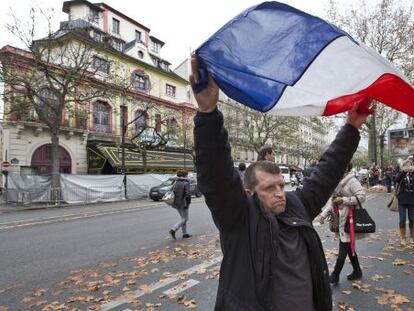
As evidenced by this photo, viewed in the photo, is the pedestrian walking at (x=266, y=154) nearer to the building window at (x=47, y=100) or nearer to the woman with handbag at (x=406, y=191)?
the woman with handbag at (x=406, y=191)

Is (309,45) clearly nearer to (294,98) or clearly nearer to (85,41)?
(294,98)

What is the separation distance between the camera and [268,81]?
2.02 m

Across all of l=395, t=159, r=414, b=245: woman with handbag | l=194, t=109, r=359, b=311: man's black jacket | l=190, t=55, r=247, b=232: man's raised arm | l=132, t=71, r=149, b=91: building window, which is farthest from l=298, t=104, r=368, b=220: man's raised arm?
l=132, t=71, r=149, b=91: building window

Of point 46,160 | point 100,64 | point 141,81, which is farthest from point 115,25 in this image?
point 46,160

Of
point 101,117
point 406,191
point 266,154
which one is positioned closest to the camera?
point 266,154

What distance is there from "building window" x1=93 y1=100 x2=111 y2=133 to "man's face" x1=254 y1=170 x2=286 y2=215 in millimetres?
33496

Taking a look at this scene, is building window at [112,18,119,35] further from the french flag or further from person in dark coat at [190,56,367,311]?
person in dark coat at [190,56,367,311]

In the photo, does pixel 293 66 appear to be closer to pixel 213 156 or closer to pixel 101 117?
pixel 213 156

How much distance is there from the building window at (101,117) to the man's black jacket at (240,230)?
33669 millimetres

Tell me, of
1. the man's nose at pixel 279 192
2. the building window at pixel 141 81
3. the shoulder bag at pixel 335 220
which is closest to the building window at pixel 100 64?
the building window at pixel 141 81

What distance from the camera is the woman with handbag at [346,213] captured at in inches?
220

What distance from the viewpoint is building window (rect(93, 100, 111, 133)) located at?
34406mm

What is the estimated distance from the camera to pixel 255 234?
1.95m

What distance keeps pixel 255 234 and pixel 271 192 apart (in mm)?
317
